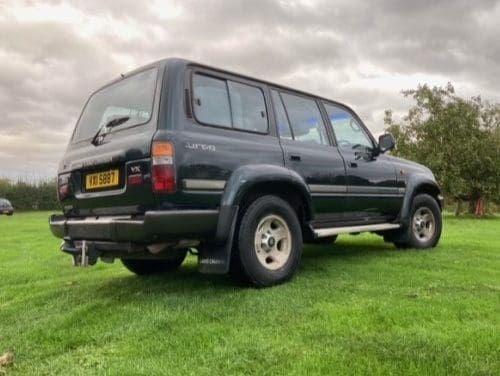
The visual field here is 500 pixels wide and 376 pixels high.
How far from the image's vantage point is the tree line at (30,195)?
147 feet

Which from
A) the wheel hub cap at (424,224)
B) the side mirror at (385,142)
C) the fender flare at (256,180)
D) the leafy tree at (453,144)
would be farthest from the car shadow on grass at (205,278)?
the leafy tree at (453,144)

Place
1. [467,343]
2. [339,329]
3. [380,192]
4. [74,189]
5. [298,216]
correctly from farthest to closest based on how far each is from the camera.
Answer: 1. [380,192]
2. [298,216]
3. [74,189]
4. [339,329]
5. [467,343]

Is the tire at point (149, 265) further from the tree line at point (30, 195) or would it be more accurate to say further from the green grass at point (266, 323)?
the tree line at point (30, 195)

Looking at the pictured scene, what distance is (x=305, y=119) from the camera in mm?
5316

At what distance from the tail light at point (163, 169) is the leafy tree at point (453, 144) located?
2001 centimetres

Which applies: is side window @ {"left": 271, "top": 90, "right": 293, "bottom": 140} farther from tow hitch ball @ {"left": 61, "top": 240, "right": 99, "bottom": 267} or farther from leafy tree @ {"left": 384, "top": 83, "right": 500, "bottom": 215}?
leafy tree @ {"left": 384, "top": 83, "right": 500, "bottom": 215}

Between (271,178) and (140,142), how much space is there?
1.19 metres

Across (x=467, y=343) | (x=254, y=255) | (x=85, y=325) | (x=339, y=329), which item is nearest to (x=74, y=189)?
(x=85, y=325)

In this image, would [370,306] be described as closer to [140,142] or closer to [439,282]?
[439,282]

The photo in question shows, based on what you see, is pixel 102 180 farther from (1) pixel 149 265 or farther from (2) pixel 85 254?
(1) pixel 149 265

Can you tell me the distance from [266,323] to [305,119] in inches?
103

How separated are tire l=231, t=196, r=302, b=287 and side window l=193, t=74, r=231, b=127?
0.79m

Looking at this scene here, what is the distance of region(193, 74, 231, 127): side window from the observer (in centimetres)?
414

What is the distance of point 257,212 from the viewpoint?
4.27m
